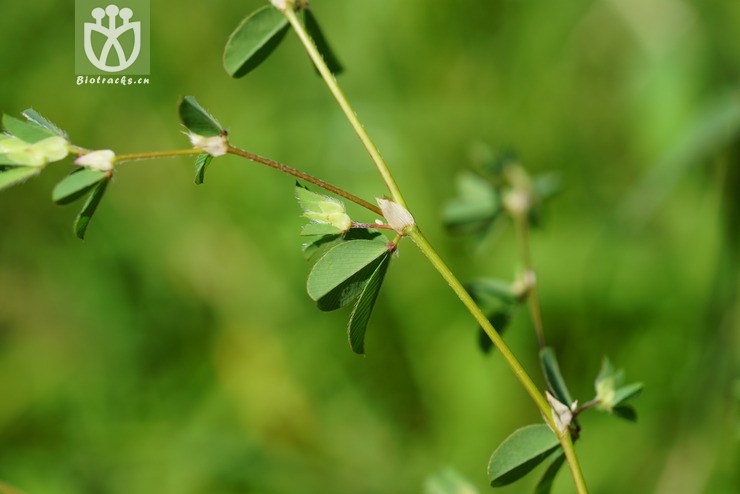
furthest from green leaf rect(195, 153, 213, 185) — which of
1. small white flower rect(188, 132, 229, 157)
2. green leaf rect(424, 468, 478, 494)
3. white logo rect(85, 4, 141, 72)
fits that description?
white logo rect(85, 4, 141, 72)

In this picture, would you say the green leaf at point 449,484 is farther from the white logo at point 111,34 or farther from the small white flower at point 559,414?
the white logo at point 111,34

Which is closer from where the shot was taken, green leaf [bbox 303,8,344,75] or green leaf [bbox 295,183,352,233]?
green leaf [bbox 295,183,352,233]

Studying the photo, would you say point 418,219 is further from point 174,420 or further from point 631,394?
point 631,394

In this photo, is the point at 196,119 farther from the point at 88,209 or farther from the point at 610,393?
the point at 610,393

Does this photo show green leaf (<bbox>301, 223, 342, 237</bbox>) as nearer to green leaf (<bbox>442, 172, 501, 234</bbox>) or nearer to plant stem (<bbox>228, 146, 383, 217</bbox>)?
plant stem (<bbox>228, 146, 383, 217</bbox>)

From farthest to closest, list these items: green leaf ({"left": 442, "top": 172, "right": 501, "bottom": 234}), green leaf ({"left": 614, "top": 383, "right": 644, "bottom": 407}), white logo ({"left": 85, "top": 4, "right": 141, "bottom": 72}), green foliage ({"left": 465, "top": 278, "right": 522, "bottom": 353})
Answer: white logo ({"left": 85, "top": 4, "right": 141, "bottom": 72}) < green leaf ({"left": 442, "top": 172, "right": 501, "bottom": 234}) < green foliage ({"left": 465, "top": 278, "right": 522, "bottom": 353}) < green leaf ({"left": 614, "top": 383, "right": 644, "bottom": 407})

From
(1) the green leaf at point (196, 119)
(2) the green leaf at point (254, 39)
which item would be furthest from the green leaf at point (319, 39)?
(1) the green leaf at point (196, 119)

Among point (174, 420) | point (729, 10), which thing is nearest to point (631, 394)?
point (174, 420)

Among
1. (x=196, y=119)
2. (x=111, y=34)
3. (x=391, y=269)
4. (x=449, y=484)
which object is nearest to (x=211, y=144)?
(x=196, y=119)
